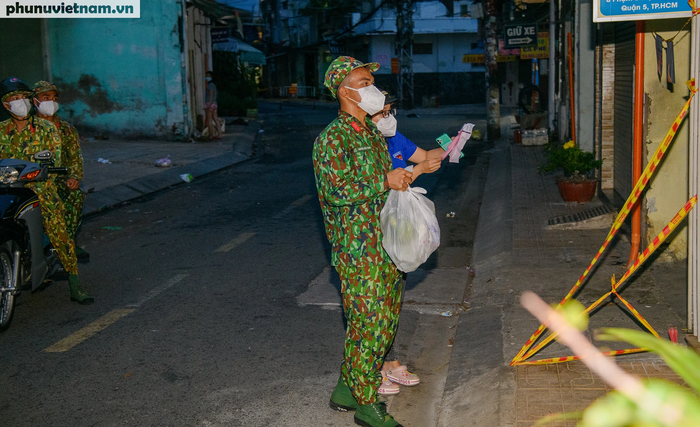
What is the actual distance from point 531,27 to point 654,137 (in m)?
13.3

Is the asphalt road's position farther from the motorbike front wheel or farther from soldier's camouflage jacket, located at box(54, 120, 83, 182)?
soldier's camouflage jacket, located at box(54, 120, 83, 182)

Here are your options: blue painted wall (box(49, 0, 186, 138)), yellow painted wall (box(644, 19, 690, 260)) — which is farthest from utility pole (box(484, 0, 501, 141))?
yellow painted wall (box(644, 19, 690, 260))

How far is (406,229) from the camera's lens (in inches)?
150

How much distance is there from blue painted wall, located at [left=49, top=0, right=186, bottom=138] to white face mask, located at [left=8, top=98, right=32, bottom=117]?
1459 centimetres

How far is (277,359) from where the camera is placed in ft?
16.9

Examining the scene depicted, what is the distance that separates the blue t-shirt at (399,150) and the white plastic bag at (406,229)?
733mm

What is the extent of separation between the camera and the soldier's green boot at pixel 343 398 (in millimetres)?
Result: 4258

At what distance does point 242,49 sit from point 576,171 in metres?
24.9

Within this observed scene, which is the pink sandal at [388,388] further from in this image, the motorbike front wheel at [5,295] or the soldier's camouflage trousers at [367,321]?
the motorbike front wheel at [5,295]

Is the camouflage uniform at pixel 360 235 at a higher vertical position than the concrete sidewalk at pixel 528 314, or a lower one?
higher

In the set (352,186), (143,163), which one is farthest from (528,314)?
(143,163)

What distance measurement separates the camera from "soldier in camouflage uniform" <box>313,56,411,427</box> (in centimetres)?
375

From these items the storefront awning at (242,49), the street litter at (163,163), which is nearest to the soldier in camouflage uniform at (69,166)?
the street litter at (163,163)

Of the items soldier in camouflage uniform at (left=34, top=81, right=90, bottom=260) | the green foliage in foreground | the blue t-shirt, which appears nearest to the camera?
the green foliage in foreground
